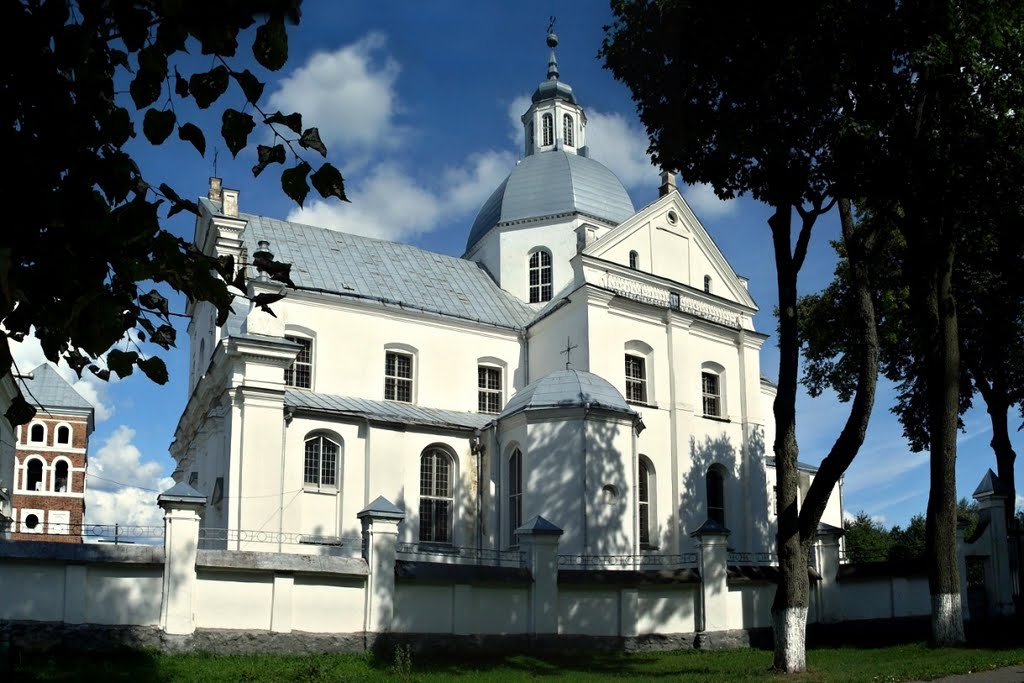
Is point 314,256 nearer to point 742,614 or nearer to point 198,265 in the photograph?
point 742,614

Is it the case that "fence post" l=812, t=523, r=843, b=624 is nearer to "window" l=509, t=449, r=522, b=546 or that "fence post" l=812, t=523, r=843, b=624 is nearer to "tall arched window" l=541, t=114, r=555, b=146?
"window" l=509, t=449, r=522, b=546

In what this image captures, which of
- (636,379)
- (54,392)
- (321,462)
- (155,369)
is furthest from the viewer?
(54,392)

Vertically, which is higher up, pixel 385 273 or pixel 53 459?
pixel 385 273

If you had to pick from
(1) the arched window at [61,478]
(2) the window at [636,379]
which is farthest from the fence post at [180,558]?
(1) the arched window at [61,478]

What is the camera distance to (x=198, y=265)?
601 centimetres

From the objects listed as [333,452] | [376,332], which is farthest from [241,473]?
[376,332]

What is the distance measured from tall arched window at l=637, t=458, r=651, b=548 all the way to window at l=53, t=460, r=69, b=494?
4518cm

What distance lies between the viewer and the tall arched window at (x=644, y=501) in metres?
27.4

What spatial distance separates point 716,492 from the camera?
97.3 feet

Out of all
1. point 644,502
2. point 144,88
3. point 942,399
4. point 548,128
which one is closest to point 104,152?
point 144,88

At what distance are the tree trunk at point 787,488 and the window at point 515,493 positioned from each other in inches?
387

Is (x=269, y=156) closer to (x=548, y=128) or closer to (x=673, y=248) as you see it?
(x=673, y=248)

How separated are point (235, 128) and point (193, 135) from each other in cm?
35

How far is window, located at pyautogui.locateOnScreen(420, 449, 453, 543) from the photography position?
2681 centimetres
